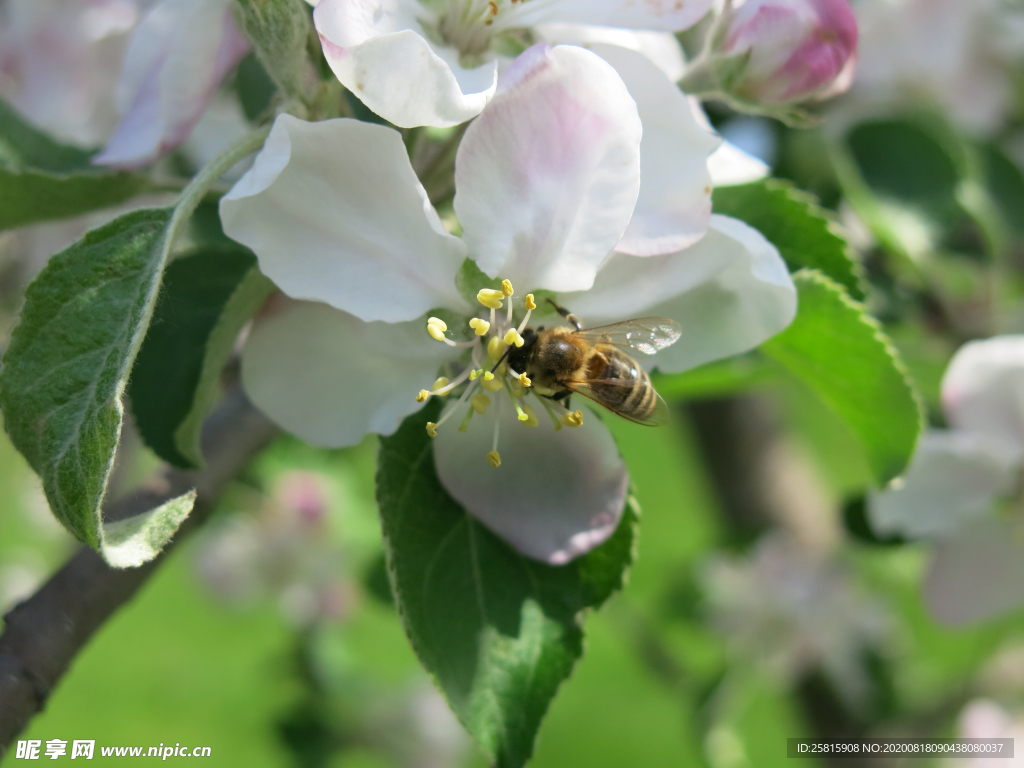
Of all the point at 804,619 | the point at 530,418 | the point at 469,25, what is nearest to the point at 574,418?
the point at 530,418

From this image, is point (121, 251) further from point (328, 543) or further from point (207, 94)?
point (328, 543)

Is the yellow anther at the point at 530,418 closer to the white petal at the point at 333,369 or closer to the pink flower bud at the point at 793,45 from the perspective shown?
the white petal at the point at 333,369

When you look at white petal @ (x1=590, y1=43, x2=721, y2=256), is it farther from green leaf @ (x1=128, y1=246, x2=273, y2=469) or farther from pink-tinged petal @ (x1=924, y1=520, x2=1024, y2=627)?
pink-tinged petal @ (x1=924, y1=520, x2=1024, y2=627)

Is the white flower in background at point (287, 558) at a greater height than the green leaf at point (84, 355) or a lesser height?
lesser

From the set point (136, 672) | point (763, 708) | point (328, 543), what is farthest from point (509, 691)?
point (136, 672)

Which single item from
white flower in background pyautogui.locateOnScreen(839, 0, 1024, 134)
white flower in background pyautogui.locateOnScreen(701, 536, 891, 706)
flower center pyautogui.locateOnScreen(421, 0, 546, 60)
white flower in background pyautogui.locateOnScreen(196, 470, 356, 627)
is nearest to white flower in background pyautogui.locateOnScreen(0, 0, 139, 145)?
flower center pyautogui.locateOnScreen(421, 0, 546, 60)

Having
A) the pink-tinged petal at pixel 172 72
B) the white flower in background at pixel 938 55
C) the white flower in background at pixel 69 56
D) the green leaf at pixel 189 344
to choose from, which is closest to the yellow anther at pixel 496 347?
the green leaf at pixel 189 344

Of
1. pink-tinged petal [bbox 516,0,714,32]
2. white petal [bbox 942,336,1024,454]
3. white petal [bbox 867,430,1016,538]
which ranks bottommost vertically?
white petal [bbox 867,430,1016,538]
